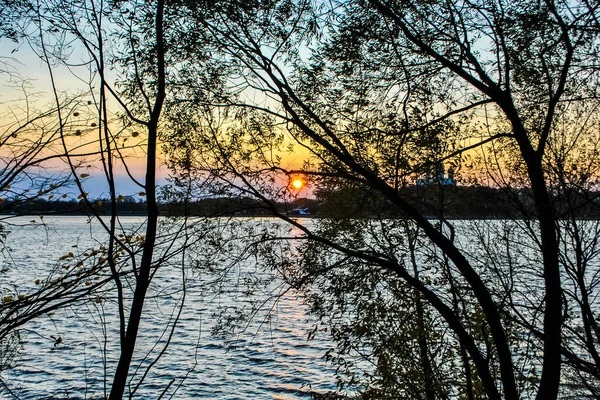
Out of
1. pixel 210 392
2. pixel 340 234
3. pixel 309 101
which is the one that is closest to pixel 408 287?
pixel 340 234

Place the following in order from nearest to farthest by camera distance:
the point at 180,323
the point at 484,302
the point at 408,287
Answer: the point at 484,302, the point at 408,287, the point at 180,323

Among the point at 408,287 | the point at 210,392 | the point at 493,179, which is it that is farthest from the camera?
the point at 210,392

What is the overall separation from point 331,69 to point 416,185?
2752mm

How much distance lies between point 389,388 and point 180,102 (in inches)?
277

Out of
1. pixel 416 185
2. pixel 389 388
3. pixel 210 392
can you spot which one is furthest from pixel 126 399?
pixel 416 185

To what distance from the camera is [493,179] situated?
31.7 feet

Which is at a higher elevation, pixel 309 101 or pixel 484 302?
pixel 309 101

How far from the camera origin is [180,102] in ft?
29.1

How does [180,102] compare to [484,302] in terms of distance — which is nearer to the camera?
[484,302]

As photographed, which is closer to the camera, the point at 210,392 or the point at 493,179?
the point at 493,179

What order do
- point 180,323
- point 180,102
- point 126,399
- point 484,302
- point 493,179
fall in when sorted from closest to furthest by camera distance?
point 484,302 → point 180,102 → point 493,179 → point 126,399 → point 180,323

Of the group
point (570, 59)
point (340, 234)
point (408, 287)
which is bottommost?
point (408, 287)

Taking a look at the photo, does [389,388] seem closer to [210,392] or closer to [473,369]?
[473,369]

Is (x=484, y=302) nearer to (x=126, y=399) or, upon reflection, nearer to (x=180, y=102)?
(x=180, y=102)
